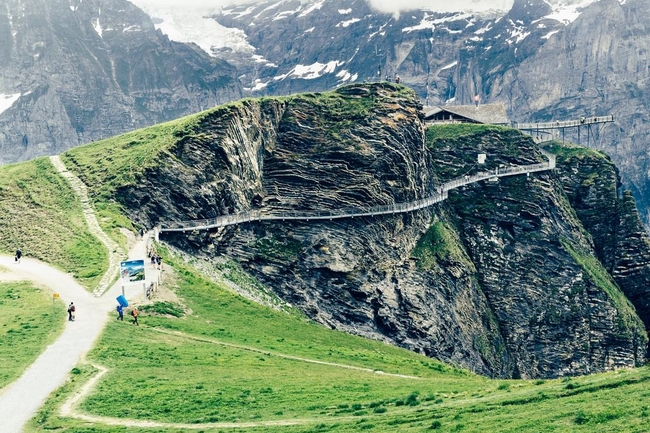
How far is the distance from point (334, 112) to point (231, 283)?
35.2 metres

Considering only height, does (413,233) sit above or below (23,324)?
above

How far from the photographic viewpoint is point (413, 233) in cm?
11544

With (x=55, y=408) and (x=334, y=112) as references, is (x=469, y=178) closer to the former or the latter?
(x=334, y=112)

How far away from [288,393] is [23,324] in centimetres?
2143

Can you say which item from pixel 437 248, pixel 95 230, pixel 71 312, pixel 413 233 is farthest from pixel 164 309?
pixel 437 248

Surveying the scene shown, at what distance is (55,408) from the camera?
127 feet

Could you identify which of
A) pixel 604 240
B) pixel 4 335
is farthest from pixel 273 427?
pixel 604 240

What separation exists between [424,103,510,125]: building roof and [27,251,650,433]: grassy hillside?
305 ft

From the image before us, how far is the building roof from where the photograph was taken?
151 metres

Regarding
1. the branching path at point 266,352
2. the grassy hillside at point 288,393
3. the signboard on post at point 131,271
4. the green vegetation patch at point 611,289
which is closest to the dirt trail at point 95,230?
the signboard on post at point 131,271

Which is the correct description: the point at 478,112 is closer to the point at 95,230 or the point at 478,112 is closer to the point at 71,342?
the point at 95,230

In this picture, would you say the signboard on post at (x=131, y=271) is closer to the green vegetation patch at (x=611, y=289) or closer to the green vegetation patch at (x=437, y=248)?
the green vegetation patch at (x=437, y=248)

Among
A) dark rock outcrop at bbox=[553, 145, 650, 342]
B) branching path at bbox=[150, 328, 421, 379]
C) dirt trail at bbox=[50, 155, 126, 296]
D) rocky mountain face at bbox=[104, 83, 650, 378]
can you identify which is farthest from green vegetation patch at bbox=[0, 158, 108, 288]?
dark rock outcrop at bbox=[553, 145, 650, 342]

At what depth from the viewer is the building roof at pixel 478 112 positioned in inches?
5957
